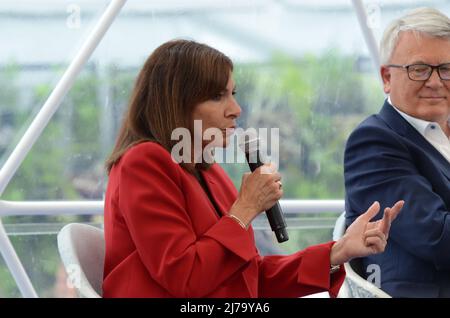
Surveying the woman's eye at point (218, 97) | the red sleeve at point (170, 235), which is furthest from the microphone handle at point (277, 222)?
the woman's eye at point (218, 97)

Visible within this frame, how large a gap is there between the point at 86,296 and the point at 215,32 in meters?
3.45

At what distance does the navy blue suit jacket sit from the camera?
298 cm

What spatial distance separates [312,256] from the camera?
291cm

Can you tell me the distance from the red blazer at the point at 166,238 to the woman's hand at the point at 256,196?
54 millimetres

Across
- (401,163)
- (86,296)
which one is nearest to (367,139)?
(401,163)

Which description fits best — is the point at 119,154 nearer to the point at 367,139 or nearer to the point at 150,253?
the point at 150,253

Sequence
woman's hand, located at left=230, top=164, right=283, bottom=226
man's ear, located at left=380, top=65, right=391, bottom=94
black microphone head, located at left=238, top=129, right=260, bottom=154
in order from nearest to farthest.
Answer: woman's hand, located at left=230, top=164, right=283, bottom=226
black microphone head, located at left=238, top=129, right=260, bottom=154
man's ear, located at left=380, top=65, right=391, bottom=94

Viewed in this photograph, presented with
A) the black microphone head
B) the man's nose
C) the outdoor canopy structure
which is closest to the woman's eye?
the black microphone head

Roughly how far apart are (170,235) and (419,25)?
1288 millimetres

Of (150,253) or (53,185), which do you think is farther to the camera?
(53,185)

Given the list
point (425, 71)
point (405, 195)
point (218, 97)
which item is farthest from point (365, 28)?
point (218, 97)

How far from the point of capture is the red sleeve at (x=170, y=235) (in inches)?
102

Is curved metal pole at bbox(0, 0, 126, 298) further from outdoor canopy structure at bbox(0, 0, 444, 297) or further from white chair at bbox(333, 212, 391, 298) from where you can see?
white chair at bbox(333, 212, 391, 298)

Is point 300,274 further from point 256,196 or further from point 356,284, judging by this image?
point 256,196
